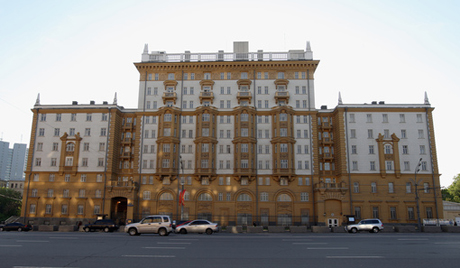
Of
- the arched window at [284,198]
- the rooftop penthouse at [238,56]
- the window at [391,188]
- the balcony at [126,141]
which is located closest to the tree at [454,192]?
the window at [391,188]

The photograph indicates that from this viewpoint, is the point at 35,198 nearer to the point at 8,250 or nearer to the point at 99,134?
the point at 99,134

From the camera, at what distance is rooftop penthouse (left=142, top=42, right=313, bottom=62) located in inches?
2894

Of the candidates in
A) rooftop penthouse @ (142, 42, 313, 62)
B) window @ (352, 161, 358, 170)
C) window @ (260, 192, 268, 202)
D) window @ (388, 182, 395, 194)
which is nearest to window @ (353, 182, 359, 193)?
window @ (352, 161, 358, 170)

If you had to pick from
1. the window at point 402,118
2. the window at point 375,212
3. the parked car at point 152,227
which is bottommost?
the parked car at point 152,227

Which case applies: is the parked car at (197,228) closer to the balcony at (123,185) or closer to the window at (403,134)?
the balcony at (123,185)

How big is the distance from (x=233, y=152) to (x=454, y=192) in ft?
264

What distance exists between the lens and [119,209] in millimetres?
72562

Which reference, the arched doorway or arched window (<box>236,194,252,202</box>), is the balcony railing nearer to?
arched window (<box>236,194,252,202</box>)

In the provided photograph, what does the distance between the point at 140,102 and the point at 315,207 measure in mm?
39940

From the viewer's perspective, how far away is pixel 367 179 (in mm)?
66875

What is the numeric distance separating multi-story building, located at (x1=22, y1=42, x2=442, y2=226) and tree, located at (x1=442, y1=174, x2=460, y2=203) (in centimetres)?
5197

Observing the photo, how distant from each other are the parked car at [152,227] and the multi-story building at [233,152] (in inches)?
1094

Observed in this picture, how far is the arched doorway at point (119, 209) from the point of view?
6966 centimetres

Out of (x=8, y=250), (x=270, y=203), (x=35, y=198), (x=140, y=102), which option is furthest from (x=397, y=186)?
(x=35, y=198)
